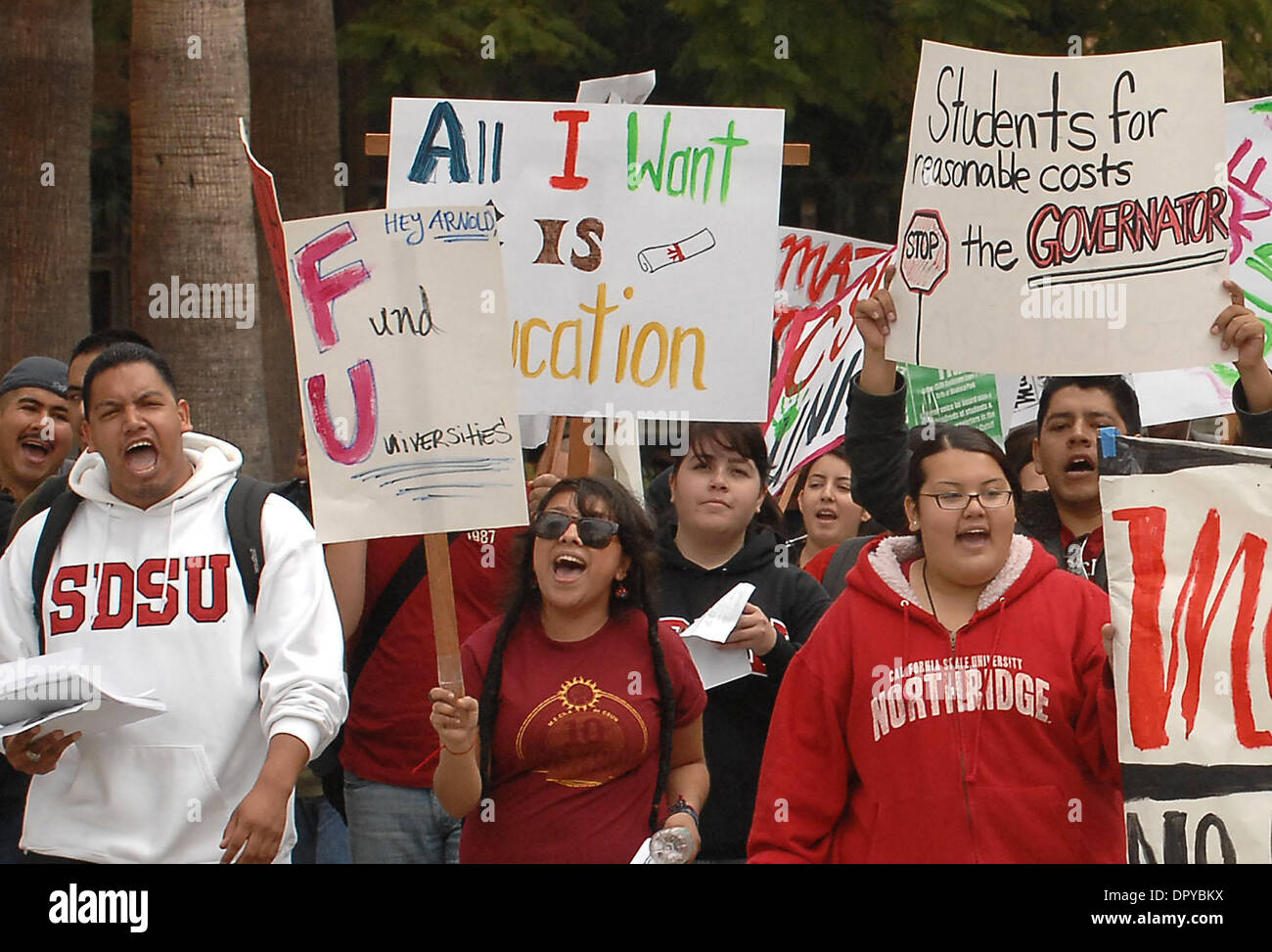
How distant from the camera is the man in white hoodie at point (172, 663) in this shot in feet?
12.5

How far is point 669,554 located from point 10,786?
69.4 inches

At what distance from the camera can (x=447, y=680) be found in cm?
388

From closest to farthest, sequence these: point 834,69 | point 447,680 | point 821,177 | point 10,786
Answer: point 447,680, point 10,786, point 834,69, point 821,177

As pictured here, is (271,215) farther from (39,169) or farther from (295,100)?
(295,100)

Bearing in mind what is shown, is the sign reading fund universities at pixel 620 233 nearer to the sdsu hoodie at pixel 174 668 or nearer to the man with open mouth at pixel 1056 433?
the man with open mouth at pixel 1056 433

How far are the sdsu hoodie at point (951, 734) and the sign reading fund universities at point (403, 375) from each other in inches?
30.0

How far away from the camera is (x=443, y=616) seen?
12.8ft

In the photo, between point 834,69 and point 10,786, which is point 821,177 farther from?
point 10,786

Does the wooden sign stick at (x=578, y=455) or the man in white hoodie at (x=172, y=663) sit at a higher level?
the wooden sign stick at (x=578, y=455)

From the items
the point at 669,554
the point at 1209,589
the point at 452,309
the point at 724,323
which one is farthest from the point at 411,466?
the point at 1209,589
